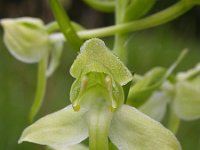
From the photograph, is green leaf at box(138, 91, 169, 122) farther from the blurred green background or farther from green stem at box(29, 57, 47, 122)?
green stem at box(29, 57, 47, 122)

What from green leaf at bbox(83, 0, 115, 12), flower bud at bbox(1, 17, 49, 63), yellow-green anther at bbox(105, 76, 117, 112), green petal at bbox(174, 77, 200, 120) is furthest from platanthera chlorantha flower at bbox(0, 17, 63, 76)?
yellow-green anther at bbox(105, 76, 117, 112)

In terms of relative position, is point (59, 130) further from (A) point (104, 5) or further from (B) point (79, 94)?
(A) point (104, 5)

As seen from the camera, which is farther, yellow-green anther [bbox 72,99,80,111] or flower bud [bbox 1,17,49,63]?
flower bud [bbox 1,17,49,63]

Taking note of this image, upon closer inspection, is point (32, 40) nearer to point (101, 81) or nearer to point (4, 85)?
point (101, 81)

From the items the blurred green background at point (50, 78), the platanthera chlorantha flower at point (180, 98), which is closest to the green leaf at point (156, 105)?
the platanthera chlorantha flower at point (180, 98)

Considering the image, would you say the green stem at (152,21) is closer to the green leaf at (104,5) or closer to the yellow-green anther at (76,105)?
the green leaf at (104,5)

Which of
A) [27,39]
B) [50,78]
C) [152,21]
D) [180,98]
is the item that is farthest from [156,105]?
[50,78]
